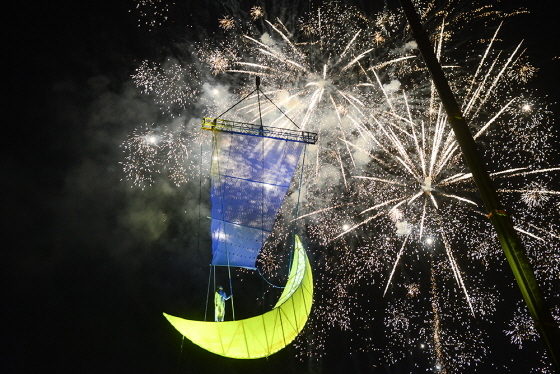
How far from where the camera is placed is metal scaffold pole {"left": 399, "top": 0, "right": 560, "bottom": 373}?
2.71m

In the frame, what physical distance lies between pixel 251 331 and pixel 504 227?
5288mm

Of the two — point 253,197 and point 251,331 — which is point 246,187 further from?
point 251,331

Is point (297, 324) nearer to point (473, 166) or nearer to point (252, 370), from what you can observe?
point (473, 166)

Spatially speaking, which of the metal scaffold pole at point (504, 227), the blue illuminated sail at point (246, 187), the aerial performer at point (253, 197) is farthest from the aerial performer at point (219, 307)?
the metal scaffold pole at point (504, 227)

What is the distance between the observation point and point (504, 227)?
10.0 ft

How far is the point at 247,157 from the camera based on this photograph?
7.57 metres

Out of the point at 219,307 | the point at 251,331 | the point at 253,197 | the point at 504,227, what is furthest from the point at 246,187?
the point at 504,227

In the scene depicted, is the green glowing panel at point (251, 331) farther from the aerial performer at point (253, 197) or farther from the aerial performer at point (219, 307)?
the aerial performer at point (219, 307)

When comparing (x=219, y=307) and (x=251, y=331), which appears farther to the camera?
(x=219, y=307)

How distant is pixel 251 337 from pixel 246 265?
1941mm

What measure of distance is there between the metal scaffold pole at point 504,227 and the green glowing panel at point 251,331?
4.91 metres

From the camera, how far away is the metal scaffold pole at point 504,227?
8.90ft

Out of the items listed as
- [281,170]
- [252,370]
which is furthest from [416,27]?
[252,370]

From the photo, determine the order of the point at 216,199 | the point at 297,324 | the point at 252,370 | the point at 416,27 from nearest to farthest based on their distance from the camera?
the point at 416,27 < the point at 297,324 < the point at 216,199 < the point at 252,370
